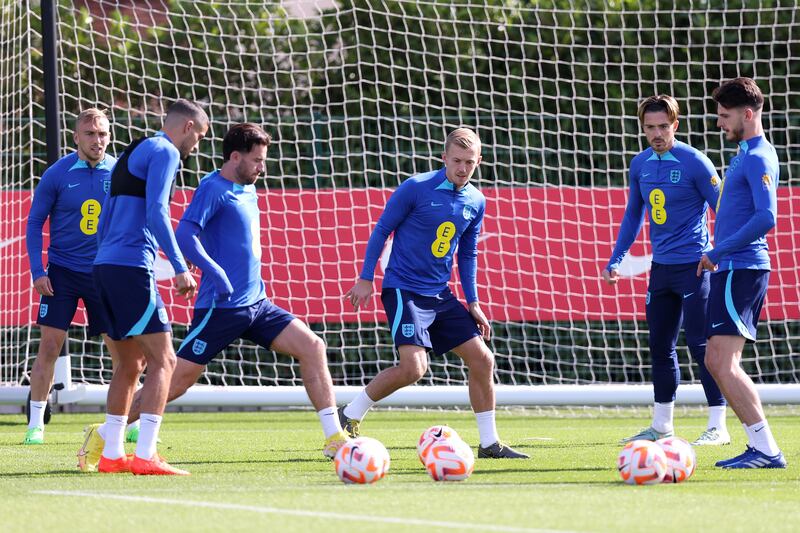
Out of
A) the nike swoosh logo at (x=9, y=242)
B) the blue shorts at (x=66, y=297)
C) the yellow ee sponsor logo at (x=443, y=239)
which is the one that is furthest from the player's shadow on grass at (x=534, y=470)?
the nike swoosh logo at (x=9, y=242)

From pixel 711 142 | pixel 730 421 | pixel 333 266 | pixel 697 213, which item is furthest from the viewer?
pixel 711 142

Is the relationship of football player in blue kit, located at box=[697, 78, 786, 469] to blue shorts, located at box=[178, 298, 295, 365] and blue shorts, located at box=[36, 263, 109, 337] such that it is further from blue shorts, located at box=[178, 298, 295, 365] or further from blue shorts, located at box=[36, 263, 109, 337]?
blue shorts, located at box=[36, 263, 109, 337]

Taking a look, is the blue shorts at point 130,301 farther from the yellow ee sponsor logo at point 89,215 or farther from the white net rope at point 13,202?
the white net rope at point 13,202

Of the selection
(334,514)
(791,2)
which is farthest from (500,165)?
(334,514)

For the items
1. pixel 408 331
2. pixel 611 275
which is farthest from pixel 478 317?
pixel 611 275

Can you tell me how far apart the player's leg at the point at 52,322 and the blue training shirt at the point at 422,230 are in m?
2.37

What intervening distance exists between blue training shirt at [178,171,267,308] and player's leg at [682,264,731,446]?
289 centimetres

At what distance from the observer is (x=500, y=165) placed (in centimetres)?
1408

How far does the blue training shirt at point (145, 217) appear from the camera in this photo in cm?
730

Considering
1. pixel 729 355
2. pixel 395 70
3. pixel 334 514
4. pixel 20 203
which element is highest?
pixel 395 70

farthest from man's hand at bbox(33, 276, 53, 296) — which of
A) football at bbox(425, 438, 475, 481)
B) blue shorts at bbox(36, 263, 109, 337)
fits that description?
football at bbox(425, 438, 475, 481)

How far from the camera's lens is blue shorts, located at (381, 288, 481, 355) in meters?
8.79

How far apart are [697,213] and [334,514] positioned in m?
4.53

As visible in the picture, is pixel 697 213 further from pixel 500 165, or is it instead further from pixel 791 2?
pixel 791 2
